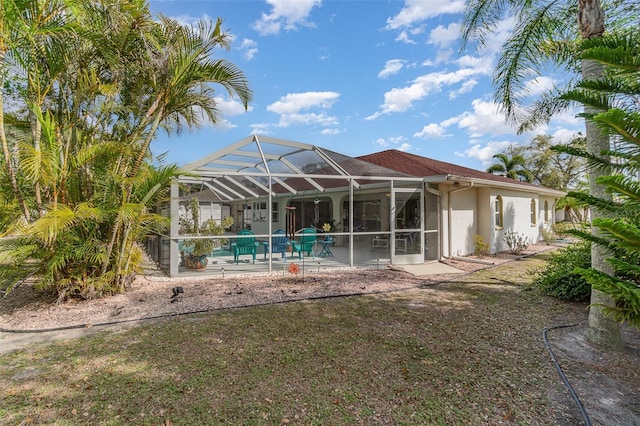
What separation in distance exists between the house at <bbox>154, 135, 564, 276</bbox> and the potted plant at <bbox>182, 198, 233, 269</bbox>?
0.23 metres

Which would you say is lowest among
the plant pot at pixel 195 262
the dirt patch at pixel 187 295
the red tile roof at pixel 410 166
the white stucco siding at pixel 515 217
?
the dirt patch at pixel 187 295

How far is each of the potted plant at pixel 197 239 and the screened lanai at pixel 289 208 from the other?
3cm

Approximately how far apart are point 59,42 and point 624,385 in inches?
361

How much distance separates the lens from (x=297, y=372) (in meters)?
3.50

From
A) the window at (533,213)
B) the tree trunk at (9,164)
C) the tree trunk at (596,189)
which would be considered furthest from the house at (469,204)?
the tree trunk at (9,164)

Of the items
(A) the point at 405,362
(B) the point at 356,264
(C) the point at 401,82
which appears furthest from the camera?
(C) the point at 401,82

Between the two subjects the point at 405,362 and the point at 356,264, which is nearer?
the point at 405,362

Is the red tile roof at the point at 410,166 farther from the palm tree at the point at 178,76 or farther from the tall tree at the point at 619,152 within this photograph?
the tall tree at the point at 619,152

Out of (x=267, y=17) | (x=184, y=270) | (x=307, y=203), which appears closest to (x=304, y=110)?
(x=307, y=203)

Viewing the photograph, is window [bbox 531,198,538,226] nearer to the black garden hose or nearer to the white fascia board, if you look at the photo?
the white fascia board

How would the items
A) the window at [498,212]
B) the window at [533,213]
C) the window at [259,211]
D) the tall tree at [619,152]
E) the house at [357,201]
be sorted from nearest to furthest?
the tall tree at [619,152] → the house at [357,201] → the window at [498,212] → the window at [259,211] → the window at [533,213]

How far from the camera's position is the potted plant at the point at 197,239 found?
8633mm

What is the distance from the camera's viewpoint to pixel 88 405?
287 centimetres

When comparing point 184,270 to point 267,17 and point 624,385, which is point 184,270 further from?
point 624,385
